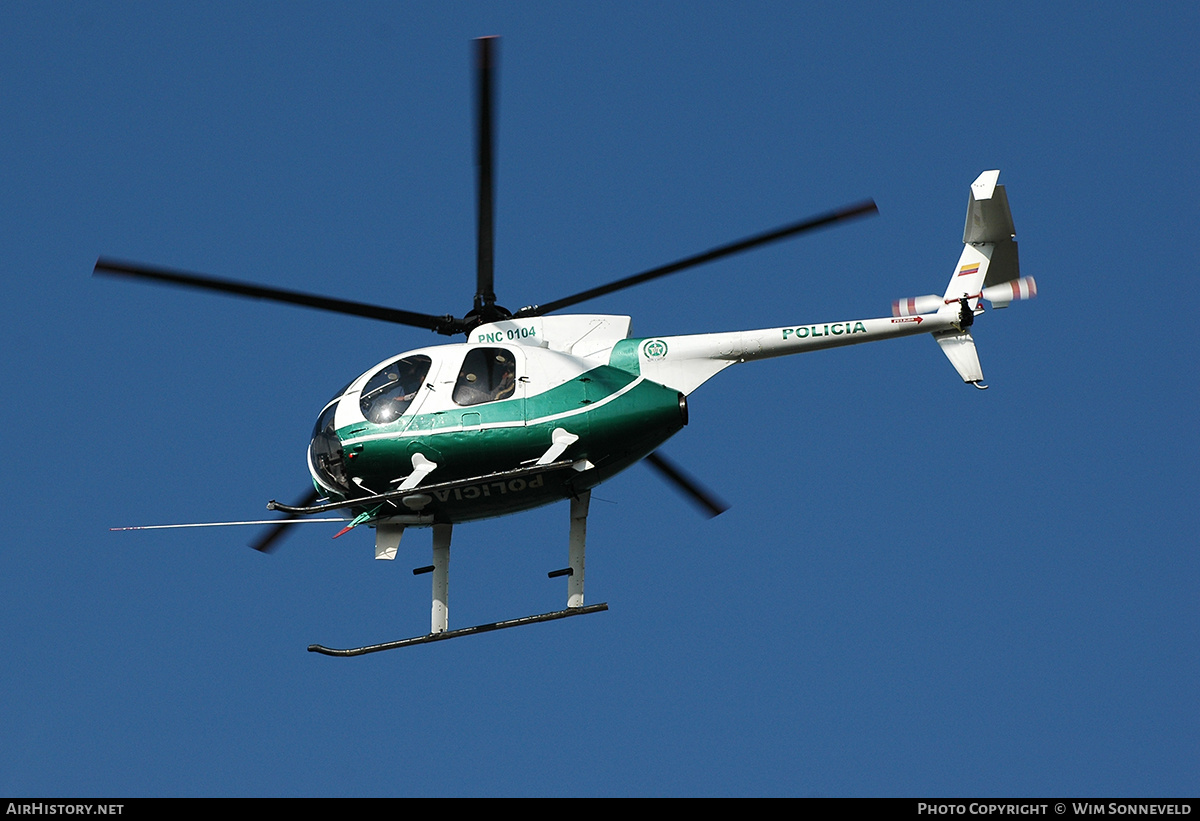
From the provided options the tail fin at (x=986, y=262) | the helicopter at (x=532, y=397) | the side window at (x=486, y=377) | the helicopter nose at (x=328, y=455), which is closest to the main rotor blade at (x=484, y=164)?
the helicopter at (x=532, y=397)

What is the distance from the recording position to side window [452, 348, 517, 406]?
52.2 ft

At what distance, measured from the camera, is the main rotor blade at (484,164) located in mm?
14164

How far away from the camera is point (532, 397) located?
52.0ft

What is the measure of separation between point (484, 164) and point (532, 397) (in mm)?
2550

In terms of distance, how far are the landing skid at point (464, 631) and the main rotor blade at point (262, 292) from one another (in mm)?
3479

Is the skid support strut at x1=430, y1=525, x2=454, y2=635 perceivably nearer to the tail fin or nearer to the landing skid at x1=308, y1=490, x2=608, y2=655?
the landing skid at x1=308, y1=490, x2=608, y2=655

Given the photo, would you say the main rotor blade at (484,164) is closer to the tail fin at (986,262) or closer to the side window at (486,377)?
the side window at (486,377)

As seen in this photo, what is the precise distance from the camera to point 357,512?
16422 mm

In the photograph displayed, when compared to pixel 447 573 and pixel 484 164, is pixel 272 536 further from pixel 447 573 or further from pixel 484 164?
pixel 484 164

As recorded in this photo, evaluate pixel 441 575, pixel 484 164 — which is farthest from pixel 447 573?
pixel 484 164

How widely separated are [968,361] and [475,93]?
6.05m

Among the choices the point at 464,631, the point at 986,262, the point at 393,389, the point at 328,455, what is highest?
the point at 986,262
